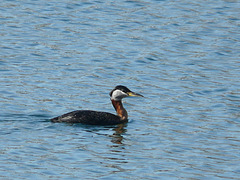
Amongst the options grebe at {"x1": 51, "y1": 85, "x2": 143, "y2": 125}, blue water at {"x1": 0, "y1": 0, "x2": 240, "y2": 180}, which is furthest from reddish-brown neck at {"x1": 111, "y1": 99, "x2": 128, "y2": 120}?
blue water at {"x1": 0, "y1": 0, "x2": 240, "y2": 180}

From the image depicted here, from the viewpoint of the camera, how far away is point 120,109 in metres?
19.1

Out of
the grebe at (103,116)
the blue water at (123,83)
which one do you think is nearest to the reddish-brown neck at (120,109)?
the grebe at (103,116)

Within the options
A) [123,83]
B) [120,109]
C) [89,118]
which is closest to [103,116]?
[89,118]

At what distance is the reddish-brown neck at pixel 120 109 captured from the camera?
62.1ft

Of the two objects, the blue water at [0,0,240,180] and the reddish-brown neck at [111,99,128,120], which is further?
the reddish-brown neck at [111,99,128,120]

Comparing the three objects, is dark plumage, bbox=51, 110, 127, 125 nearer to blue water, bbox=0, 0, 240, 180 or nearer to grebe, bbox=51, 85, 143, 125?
grebe, bbox=51, 85, 143, 125

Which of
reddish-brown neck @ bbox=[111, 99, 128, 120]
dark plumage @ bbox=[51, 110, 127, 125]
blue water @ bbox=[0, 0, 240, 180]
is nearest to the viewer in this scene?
blue water @ bbox=[0, 0, 240, 180]

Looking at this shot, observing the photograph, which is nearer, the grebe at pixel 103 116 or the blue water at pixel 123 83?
the blue water at pixel 123 83

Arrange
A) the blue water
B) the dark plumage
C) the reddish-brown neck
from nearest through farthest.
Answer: the blue water → the dark plumage → the reddish-brown neck

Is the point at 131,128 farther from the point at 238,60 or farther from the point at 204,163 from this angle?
the point at 238,60

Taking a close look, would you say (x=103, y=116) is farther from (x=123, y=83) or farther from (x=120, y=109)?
(x=123, y=83)

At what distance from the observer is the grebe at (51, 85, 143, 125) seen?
1778 centimetres

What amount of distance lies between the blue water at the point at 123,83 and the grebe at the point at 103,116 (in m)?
0.22

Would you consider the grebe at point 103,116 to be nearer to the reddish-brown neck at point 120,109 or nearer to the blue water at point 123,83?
the reddish-brown neck at point 120,109
